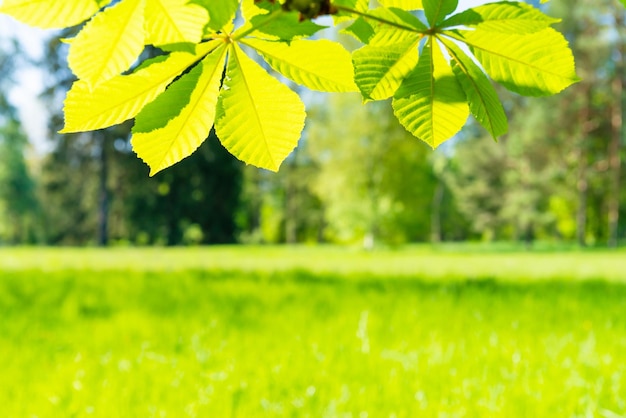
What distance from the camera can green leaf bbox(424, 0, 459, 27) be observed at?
0.44m

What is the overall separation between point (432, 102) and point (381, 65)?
0.22ft

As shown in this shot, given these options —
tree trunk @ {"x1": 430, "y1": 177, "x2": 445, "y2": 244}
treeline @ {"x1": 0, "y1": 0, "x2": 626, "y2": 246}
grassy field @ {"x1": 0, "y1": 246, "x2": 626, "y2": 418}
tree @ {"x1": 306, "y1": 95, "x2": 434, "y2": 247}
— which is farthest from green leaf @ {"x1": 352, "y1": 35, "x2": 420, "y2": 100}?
tree trunk @ {"x1": 430, "y1": 177, "x2": 445, "y2": 244}

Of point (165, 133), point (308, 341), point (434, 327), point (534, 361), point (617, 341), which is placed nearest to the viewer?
point (165, 133)

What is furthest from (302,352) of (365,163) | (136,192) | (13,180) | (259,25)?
(13,180)

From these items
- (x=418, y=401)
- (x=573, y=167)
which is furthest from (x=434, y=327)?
(x=573, y=167)

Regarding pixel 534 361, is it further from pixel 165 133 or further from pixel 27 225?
pixel 27 225

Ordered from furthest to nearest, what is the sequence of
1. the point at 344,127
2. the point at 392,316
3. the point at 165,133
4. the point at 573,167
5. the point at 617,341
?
the point at 573,167, the point at 344,127, the point at 392,316, the point at 617,341, the point at 165,133

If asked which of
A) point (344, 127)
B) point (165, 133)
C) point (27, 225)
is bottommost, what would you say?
point (27, 225)

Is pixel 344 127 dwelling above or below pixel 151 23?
above

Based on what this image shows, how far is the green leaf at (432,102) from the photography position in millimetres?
492

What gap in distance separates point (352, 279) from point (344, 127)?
16001mm

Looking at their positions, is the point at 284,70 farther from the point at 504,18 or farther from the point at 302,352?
the point at 302,352

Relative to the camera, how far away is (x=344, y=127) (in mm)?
22422

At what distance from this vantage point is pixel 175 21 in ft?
1.14
